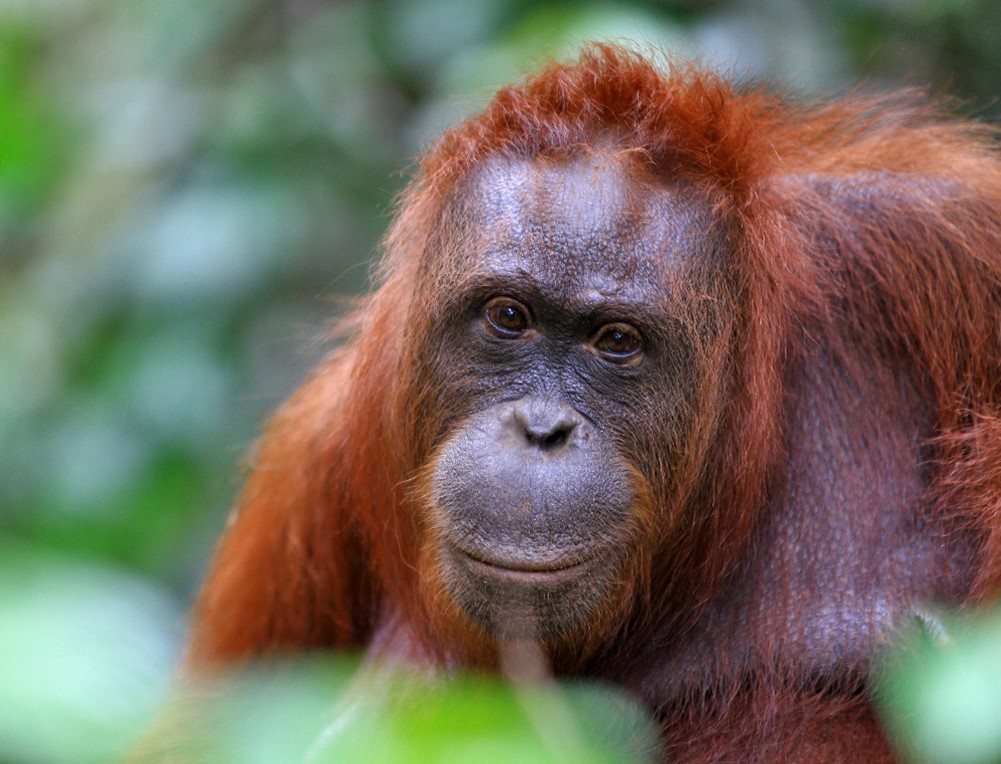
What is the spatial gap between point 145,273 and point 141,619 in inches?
110

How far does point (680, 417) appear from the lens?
2.32 m

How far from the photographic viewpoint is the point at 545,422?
2148 millimetres

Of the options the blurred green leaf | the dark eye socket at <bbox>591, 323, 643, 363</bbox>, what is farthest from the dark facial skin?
the blurred green leaf

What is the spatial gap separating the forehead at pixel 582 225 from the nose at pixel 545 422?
23 centimetres

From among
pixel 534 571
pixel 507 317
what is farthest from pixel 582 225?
pixel 534 571

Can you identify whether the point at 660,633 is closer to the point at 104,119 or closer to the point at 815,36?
the point at 815,36

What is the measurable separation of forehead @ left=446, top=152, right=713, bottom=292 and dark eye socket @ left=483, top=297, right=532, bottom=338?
0.21 ft

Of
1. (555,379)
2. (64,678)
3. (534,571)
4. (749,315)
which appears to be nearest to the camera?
(64,678)

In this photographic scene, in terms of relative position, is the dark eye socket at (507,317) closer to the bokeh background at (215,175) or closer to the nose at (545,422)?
the nose at (545,422)

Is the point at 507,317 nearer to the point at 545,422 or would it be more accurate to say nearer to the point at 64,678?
the point at 545,422

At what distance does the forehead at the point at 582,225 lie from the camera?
89.0 inches

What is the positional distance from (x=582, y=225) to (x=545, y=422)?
1.26 feet

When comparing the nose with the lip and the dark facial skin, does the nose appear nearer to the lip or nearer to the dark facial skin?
the dark facial skin

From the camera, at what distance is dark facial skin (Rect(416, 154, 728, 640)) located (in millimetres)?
2139
